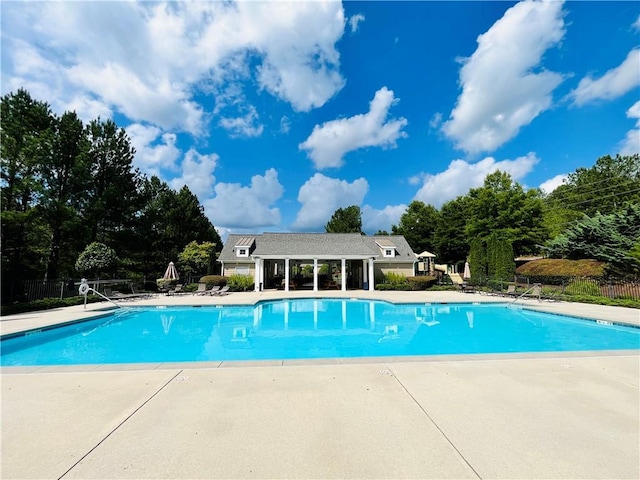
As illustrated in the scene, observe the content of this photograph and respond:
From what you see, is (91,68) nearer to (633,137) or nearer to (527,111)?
(527,111)

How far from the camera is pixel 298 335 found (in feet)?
34.5

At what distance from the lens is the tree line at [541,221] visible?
66.6 feet

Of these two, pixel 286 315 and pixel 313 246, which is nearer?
pixel 286 315

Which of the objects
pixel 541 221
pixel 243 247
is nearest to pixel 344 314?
pixel 243 247

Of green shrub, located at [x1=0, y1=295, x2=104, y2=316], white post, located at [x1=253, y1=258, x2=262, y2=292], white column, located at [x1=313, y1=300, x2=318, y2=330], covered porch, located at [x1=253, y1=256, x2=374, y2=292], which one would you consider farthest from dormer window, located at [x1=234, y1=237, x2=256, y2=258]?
green shrub, located at [x1=0, y1=295, x2=104, y2=316]

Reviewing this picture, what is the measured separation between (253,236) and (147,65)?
19.2m

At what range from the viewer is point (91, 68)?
12156 millimetres

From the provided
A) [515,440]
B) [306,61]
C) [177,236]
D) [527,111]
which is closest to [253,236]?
[177,236]

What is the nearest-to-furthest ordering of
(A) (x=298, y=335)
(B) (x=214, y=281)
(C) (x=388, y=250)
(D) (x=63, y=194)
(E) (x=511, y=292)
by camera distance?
1. (A) (x=298, y=335)
2. (E) (x=511, y=292)
3. (D) (x=63, y=194)
4. (B) (x=214, y=281)
5. (C) (x=388, y=250)

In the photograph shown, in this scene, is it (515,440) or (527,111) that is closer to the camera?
(515,440)

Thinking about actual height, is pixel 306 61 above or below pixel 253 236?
above

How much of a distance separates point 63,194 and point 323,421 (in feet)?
88.5

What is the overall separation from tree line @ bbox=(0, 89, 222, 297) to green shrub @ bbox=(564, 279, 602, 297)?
2909 centimetres

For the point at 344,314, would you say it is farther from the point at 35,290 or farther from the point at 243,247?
the point at 35,290
